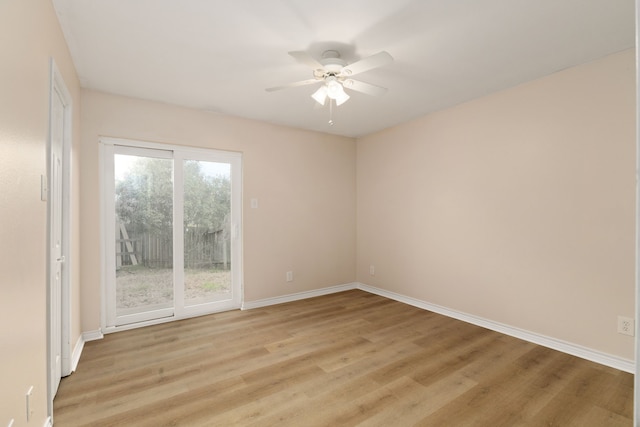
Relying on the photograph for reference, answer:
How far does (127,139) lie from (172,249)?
4.40ft

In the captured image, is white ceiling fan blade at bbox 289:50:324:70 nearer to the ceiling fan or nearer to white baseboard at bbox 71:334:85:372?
the ceiling fan

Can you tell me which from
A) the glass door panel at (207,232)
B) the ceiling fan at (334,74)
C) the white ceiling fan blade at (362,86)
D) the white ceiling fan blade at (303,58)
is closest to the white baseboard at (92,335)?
the glass door panel at (207,232)

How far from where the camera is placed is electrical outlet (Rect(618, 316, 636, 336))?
7.65 feet

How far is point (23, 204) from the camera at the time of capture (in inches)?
51.8

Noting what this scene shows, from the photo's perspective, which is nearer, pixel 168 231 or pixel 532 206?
pixel 532 206

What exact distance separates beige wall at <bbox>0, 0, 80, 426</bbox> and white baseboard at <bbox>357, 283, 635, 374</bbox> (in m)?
3.73

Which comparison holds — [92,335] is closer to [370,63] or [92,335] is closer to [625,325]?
[370,63]

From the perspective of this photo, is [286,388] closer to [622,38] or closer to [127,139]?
[127,139]

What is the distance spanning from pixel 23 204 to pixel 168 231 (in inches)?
90.2

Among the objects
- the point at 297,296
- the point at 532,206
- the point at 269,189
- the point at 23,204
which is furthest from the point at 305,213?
the point at 23,204

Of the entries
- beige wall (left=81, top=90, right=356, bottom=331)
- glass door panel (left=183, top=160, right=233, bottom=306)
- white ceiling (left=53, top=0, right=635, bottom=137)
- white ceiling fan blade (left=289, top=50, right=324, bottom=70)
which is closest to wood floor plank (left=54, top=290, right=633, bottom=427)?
glass door panel (left=183, top=160, right=233, bottom=306)

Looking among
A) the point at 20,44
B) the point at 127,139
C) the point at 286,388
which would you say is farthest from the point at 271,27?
the point at 286,388

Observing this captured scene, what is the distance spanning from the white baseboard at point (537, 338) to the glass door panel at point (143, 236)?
321cm

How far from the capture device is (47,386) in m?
1.68
